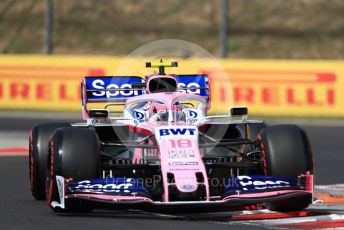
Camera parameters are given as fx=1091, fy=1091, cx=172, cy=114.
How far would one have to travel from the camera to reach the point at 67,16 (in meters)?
37.4

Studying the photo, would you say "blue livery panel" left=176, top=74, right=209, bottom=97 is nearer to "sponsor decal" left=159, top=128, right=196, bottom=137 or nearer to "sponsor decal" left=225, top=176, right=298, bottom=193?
"sponsor decal" left=159, top=128, right=196, bottom=137

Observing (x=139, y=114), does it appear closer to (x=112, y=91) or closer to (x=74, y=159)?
(x=112, y=91)

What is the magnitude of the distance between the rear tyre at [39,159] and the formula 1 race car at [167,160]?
1 centimetres

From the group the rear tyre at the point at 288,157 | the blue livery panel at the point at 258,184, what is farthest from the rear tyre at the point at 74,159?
the rear tyre at the point at 288,157

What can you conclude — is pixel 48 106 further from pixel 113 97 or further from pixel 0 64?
pixel 113 97

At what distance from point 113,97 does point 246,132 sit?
6.09 feet

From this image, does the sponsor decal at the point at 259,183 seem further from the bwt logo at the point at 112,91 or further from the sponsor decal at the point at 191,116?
the bwt logo at the point at 112,91

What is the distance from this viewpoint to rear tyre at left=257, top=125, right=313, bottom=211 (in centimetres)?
1087

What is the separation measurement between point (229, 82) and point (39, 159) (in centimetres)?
1217

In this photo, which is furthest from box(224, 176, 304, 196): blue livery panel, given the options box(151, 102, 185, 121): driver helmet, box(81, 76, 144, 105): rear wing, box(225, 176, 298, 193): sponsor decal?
box(81, 76, 144, 105): rear wing

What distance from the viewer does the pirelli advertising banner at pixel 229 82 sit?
24548mm

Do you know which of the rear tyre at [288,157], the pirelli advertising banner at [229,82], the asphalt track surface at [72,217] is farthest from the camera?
the pirelli advertising banner at [229,82]

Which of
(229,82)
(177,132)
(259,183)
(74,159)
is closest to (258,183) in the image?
(259,183)

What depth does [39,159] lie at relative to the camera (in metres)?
12.3
